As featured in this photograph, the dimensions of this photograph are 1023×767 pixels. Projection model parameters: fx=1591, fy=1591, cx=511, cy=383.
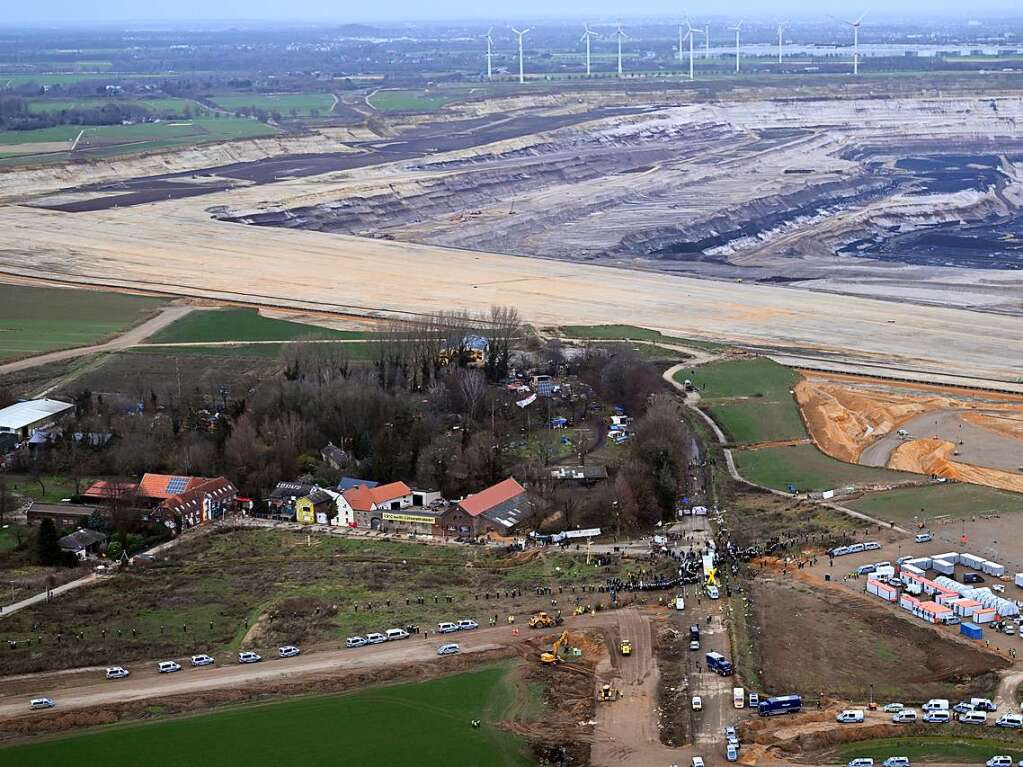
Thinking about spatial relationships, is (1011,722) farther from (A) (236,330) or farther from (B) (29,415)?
(A) (236,330)

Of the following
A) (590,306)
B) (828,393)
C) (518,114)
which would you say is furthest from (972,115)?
(828,393)

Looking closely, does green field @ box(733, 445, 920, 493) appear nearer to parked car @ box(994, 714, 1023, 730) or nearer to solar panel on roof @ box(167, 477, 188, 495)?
solar panel on roof @ box(167, 477, 188, 495)

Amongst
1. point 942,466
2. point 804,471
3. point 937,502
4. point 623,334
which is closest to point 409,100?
point 623,334

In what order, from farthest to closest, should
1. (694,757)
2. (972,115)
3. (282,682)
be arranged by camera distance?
1. (972,115)
2. (282,682)
3. (694,757)

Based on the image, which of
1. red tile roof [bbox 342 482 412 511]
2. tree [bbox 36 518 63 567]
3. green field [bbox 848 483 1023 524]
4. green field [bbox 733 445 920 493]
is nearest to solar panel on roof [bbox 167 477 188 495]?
red tile roof [bbox 342 482 412 511]

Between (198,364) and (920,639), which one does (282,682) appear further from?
(198,364)

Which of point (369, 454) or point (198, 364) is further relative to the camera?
point (198, 364)

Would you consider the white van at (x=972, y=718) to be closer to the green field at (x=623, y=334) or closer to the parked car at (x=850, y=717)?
the parked car at (x=850, y=717)
